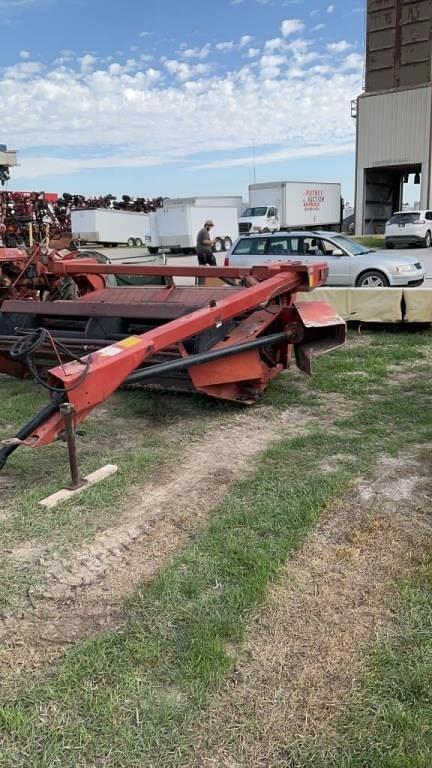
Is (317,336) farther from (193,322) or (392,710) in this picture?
(392,710)

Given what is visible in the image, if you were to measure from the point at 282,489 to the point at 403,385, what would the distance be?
2.74m

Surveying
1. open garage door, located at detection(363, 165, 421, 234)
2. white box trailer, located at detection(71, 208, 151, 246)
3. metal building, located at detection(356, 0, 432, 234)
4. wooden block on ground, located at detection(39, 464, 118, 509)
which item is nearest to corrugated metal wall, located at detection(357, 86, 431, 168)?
metal building, located at detection(356, 0, 432, 234)

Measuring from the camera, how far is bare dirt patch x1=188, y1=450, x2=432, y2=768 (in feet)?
7.06

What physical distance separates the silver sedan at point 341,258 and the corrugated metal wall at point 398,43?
84.2 feet

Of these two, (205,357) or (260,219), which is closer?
(205,357)

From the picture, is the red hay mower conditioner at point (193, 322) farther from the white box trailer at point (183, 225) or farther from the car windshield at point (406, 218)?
the car windshield at point (406, 218)

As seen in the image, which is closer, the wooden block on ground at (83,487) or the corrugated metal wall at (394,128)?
the wooden block on ground at (83,487)

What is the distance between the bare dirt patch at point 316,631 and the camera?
2152mm

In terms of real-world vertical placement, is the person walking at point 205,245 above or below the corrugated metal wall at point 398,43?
below

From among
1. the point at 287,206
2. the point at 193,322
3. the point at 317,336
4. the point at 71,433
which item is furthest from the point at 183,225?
the point at 71,433

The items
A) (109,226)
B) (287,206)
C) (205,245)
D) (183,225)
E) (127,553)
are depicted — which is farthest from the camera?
(287,206)

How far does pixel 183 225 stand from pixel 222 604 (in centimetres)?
2733

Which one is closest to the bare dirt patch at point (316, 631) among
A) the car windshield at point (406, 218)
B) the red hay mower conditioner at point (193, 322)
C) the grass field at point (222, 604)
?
the grass field at point (222, 604)

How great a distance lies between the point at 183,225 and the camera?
28938mm
